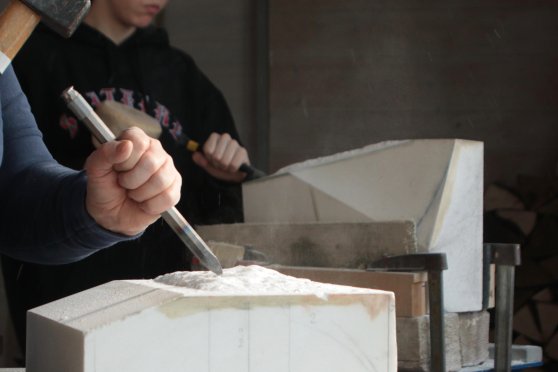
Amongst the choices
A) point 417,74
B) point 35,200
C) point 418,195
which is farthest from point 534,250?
point 35,200

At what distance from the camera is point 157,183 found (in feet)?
4.85

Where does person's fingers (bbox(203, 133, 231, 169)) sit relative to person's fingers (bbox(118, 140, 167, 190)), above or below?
above

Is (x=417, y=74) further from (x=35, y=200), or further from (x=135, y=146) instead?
(x=135, y=146)

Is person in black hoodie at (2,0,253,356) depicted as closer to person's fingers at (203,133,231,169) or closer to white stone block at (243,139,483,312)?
person's fingers at (203,133,231,169)

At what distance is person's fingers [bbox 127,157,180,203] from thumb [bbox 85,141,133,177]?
2.1 inches

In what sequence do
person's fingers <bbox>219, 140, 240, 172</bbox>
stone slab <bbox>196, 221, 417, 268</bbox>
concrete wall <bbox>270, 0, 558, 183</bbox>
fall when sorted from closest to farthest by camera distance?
stone slab <bbox>196, 221, 417, 268</bbox> < person's fingers <bbox>219, 140, 240, 172</bbox> < concrete wall <bbox>270, 0, 558, 183</bbox>

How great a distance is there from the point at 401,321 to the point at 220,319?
92 centimetres

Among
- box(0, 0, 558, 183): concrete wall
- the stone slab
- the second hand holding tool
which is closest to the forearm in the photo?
the second hand holding tool

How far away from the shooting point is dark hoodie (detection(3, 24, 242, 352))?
120 inches

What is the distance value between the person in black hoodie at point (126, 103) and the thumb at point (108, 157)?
147 centimetres

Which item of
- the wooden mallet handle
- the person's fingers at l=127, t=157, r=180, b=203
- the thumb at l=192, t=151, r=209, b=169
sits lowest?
the person's fingers at l=127, t=157, r=180, b=203

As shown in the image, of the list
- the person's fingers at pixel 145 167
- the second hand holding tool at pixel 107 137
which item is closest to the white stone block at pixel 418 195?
the second hand holding tool at pixel 107 137

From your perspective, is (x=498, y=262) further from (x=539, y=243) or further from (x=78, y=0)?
(x=539, y=243)

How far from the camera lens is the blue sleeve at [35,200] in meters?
1.69
